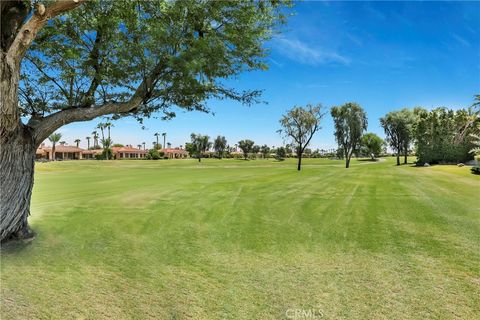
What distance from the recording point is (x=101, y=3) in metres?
7.67

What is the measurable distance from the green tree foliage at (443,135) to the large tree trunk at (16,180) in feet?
149

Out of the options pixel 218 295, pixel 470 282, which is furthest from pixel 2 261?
pixel 470 282

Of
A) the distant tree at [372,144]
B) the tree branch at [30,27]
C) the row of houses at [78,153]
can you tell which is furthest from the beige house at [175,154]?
the tree branch at [30,27]

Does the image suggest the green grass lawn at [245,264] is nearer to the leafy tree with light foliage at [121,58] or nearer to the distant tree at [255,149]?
the leafy tree with light foliage at [121,58]

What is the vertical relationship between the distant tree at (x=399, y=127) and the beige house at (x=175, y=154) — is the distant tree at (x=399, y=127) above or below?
above

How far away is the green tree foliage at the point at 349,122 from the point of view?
4284 cm

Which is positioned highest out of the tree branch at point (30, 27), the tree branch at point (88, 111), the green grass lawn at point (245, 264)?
the tree branch at point (30, 27)

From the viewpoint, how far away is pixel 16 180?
628 cm

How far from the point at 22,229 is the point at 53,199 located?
19.4 ft

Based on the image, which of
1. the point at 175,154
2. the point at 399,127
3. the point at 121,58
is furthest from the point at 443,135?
the point at 175,154

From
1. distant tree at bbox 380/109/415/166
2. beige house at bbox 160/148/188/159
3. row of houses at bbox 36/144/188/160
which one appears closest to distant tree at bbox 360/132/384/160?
distant tree at bbox 380/109/415/166

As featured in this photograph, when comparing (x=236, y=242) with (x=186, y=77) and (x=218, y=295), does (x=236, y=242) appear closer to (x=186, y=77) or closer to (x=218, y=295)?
(x=218, y=295)

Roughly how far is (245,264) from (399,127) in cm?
5599

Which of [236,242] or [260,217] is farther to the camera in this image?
[260,217]
